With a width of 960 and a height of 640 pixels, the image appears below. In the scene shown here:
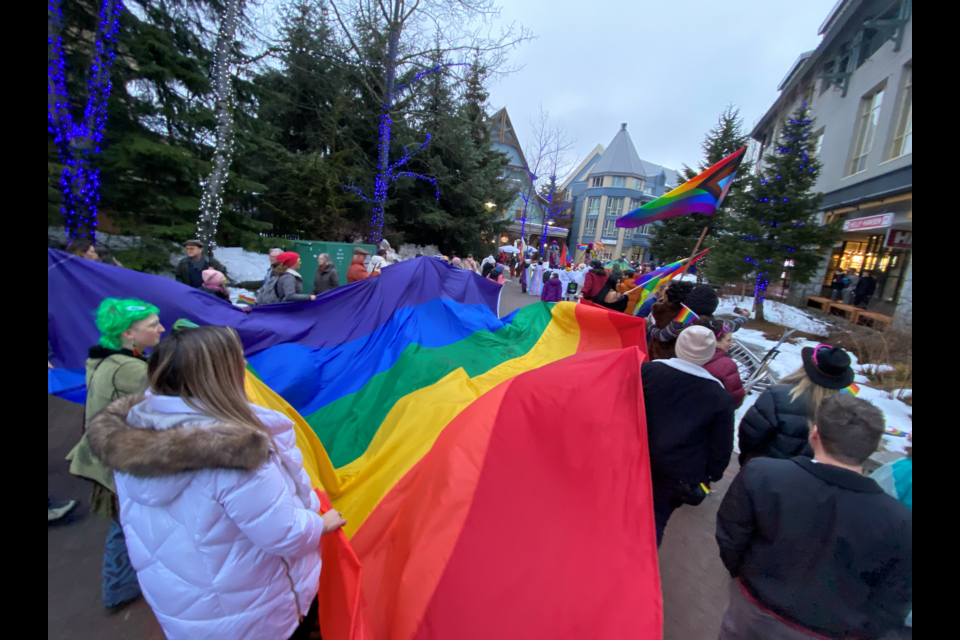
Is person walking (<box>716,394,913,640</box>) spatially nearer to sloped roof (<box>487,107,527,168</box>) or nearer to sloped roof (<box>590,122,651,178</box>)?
sloped roof (<box>487,107,527,168</box>)

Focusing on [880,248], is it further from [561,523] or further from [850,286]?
[561,523]

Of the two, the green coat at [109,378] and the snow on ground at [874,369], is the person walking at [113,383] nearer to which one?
the green coat at [109,378]

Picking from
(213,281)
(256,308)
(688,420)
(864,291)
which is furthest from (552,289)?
(688,420)

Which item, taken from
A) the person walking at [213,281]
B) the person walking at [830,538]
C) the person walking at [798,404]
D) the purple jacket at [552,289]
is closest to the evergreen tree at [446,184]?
the purple jacket at [552,289]

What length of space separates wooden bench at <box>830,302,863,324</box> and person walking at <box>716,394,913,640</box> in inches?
446

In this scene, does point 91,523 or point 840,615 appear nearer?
point 840,615

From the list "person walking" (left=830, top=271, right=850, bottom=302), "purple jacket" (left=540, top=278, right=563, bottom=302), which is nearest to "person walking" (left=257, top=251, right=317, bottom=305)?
"purple jacket" (left=540, top=278, right=563, bottom=302)

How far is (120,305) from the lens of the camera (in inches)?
80.0

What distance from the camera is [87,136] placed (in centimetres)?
755

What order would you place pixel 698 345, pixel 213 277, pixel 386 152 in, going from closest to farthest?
pixel 698 345 → pixel 213 277 → pixel 386 152

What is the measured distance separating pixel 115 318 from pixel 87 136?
8.60 meters
